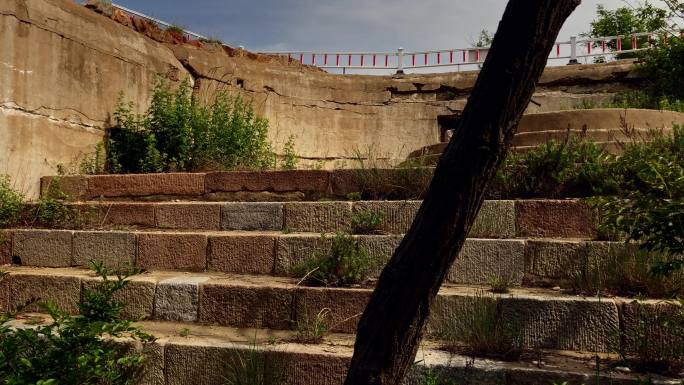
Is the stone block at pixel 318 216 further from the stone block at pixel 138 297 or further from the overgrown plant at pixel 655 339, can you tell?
the overgrown plant at pixel 655 339

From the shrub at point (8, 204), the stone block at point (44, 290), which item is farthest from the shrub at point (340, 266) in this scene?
the shrub at point (8, 204)

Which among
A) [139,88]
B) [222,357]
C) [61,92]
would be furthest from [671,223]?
[139,88]

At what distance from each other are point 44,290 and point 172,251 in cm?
108

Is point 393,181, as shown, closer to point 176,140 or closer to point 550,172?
point 550,172

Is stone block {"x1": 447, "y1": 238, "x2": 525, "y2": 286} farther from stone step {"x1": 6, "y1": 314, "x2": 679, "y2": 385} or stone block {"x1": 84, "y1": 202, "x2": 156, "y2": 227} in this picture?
stone block {"x1": 84, "y1": 202, "x2": 156, "y2": 227}

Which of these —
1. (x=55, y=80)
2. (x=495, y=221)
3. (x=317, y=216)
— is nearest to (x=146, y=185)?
(x=55, y=80)

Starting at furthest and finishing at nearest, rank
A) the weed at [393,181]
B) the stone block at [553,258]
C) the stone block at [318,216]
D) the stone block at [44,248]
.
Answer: the stone block at [44,248] < the weed at [393,181] < the stone block at [318,216] < the stone block at [553,258]

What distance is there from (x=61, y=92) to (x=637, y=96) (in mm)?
9232

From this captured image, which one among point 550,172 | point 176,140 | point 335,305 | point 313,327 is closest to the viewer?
point 313,327

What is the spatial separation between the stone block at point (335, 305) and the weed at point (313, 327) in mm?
14

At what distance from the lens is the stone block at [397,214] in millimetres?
4820

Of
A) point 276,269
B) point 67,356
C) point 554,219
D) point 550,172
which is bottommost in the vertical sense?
point 67,356

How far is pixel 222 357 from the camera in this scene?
11.5 feet

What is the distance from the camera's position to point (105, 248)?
5.21m
